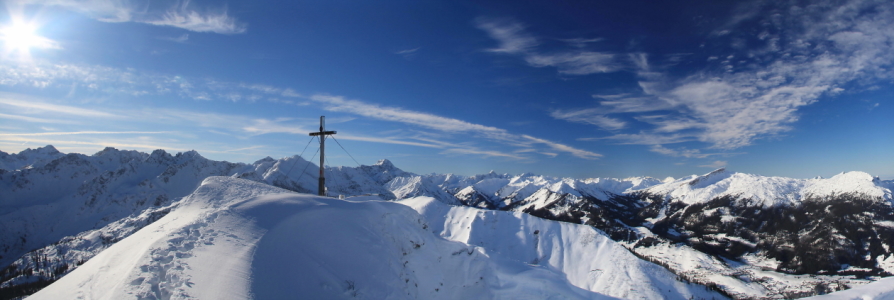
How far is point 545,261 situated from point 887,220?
23409 cm

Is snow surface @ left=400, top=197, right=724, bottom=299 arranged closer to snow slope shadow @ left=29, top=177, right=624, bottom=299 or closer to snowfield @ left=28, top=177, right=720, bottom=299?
snowfield @ left=28, top=177, right=720, bottom=299

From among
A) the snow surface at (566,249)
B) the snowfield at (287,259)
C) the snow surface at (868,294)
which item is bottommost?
the snow surface at (566,249)

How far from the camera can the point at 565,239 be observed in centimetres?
13412

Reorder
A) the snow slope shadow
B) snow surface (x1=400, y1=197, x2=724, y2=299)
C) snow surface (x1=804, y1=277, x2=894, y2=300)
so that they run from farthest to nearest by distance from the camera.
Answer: snow surface (x1=400, y1=197, x2=724, y2=299), snow surface (x1=804, y1=277, x2=894, y2=300), the snow slope shadow

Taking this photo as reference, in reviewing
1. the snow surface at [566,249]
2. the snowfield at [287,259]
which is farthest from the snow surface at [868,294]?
the snow surface at [566,249]

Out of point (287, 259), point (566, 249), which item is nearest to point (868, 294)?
point (287, 259)

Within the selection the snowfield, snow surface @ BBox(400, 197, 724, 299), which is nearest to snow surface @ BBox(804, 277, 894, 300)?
the snowfield

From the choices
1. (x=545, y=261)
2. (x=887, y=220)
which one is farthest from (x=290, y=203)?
(x=887, y=220)

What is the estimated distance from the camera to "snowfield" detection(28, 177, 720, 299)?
10.1 m

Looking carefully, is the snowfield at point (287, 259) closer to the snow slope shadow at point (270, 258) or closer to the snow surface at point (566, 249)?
the snow slope shadow at point (270, 258)

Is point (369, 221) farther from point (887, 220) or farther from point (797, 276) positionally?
point (887, 220)

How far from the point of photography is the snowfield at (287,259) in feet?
33.1

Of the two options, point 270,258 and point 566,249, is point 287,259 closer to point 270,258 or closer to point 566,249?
point 270,258

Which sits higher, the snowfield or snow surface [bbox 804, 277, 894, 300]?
the snowfield
